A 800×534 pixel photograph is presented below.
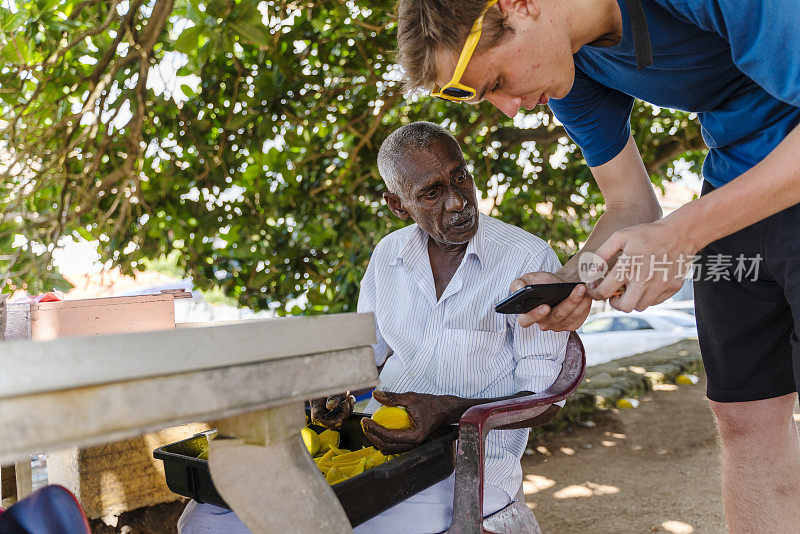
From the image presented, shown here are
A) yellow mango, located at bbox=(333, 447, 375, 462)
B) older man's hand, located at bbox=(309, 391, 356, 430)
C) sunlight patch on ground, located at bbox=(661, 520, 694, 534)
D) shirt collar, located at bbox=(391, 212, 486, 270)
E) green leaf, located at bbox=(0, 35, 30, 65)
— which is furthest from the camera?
sunlight patch on ground, located at bbox=(661, 520, 694, 534)

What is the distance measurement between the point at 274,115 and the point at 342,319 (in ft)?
9.98

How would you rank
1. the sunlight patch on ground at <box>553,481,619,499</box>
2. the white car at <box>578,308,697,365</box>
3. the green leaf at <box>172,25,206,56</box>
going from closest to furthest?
the green leaf at <box>172,25,206,56</box>
the sunlight patch on ground at <box>553,481,619,499</box>
the white car at <box>578,308,697,365</box>

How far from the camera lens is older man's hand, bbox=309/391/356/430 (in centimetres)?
185

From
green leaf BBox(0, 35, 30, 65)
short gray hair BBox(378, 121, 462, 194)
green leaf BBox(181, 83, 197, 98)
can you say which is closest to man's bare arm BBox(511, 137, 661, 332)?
short gray hair BBox(378, 121, 462, 194)

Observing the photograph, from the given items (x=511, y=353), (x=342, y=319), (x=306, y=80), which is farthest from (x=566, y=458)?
(x=342, y=319)

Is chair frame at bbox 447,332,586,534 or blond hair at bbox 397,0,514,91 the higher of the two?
blond hair at bbox 397,0,514,91

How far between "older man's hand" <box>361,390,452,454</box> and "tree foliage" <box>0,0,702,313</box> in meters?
1.86

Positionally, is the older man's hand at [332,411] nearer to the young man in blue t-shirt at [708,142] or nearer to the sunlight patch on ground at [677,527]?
the young man in blue t-shirt at [708,142]

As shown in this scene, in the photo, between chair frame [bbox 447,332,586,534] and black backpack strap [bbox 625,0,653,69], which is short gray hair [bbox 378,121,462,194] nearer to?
black backpack strap [bbox 625,0,653,69]

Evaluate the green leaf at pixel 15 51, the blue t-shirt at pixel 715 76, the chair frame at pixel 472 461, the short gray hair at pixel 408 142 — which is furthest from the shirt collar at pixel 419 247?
the green leaf at pixel 15 51

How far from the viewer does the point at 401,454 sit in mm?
1534

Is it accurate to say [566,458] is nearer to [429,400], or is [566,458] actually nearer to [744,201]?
[429,400]

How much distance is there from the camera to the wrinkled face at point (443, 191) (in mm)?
2188

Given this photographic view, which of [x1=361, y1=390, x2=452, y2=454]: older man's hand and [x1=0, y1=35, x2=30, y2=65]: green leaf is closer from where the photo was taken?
[x1=361, y1=390, x2=452, y2=454]: older man's hand
